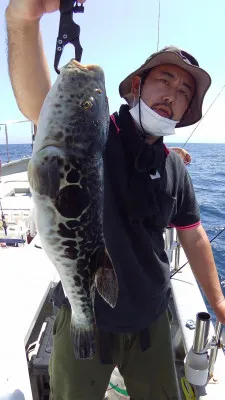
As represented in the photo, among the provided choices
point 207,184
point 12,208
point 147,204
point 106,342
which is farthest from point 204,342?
point 207,184

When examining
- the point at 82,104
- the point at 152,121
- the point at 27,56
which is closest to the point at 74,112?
the point at 82,104

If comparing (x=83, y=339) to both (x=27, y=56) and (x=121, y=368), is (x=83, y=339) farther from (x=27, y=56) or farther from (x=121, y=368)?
(x=27, y=56)

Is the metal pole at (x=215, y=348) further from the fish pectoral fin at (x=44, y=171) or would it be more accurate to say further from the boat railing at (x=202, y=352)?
the fish pectoral fin at (x=44, y=171)

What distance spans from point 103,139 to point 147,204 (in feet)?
1.91

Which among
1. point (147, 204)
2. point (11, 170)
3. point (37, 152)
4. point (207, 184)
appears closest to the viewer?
point (37, 152)

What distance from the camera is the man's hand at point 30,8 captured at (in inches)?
57.7

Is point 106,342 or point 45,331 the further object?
A: point 45,331

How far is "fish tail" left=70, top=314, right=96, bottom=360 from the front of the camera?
177 centimetres

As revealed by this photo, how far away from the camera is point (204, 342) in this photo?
260 cm

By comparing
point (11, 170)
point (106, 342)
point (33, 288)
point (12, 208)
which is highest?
point (106, 342)

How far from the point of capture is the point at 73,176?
1424mm

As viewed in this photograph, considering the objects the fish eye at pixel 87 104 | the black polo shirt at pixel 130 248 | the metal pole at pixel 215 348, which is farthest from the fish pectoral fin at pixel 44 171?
the metal pole at pixel 215 348

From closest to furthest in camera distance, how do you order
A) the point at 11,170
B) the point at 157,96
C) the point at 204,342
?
the point at 157,96 < the point at 204,342 < the point at 11,170

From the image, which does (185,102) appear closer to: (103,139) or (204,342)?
(103,139)
